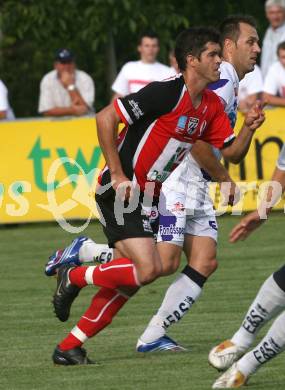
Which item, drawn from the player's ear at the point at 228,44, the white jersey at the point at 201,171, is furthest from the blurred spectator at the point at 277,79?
the white jersey at the point at 201,171

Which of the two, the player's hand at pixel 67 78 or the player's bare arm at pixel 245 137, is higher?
the player's bare arm at pixel 245 137

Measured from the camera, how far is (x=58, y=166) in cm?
1536

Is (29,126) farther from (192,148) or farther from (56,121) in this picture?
(192,148)

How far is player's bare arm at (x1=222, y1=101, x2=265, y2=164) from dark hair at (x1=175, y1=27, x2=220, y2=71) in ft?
1.57

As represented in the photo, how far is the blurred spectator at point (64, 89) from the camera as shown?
1652cm

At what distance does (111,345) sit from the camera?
8977mm

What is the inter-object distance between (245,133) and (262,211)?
131cm

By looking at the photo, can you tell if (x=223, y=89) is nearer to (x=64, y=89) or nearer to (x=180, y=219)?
(x=180, y=219)

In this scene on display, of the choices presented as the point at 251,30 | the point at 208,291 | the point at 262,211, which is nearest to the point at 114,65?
the point at 208,291

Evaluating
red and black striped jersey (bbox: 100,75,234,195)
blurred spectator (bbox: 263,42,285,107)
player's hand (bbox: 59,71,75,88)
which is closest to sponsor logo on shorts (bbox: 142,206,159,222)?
red and black striped jersey (bbox: 100,75,234,195)

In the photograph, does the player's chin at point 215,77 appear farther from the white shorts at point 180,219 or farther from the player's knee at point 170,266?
the player's knee at point 170,266

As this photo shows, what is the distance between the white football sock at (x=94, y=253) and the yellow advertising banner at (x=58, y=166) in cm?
595

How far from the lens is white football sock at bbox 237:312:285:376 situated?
23.2 feet

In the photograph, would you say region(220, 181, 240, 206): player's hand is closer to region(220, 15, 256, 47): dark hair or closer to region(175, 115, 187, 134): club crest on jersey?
region(175, 115, 187, 134): club crest on jersey
